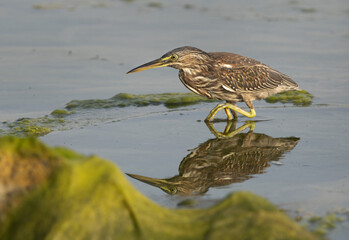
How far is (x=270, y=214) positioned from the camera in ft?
9.80

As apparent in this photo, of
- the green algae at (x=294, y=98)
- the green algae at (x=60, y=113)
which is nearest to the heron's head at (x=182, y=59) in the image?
the green algae at (x=60, y=113)

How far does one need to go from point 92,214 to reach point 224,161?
289 cm

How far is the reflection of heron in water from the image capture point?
16.6 ft

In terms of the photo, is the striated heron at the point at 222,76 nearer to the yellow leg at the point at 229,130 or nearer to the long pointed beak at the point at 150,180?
the yellow leg at the point at 229,130

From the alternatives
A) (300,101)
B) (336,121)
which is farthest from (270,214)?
(300,101)

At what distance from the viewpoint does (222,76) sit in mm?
7469

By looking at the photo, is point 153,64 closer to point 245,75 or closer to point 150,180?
point 245,75

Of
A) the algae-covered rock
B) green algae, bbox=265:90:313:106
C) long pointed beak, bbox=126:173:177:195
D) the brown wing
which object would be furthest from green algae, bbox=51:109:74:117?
the algae-covered rock

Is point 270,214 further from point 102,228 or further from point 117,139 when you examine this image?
point 117,139

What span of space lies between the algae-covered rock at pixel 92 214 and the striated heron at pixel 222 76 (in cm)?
426

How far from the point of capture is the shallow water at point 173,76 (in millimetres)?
5312

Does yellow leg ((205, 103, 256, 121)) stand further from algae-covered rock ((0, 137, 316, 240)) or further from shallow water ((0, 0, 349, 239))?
algae-covered rock ((0, 137, 316, 240))

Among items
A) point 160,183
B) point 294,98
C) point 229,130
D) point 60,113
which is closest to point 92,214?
point 160,183

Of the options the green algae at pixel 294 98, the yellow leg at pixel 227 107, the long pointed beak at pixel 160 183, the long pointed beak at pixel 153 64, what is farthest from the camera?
the green algae at pixel 294 98
